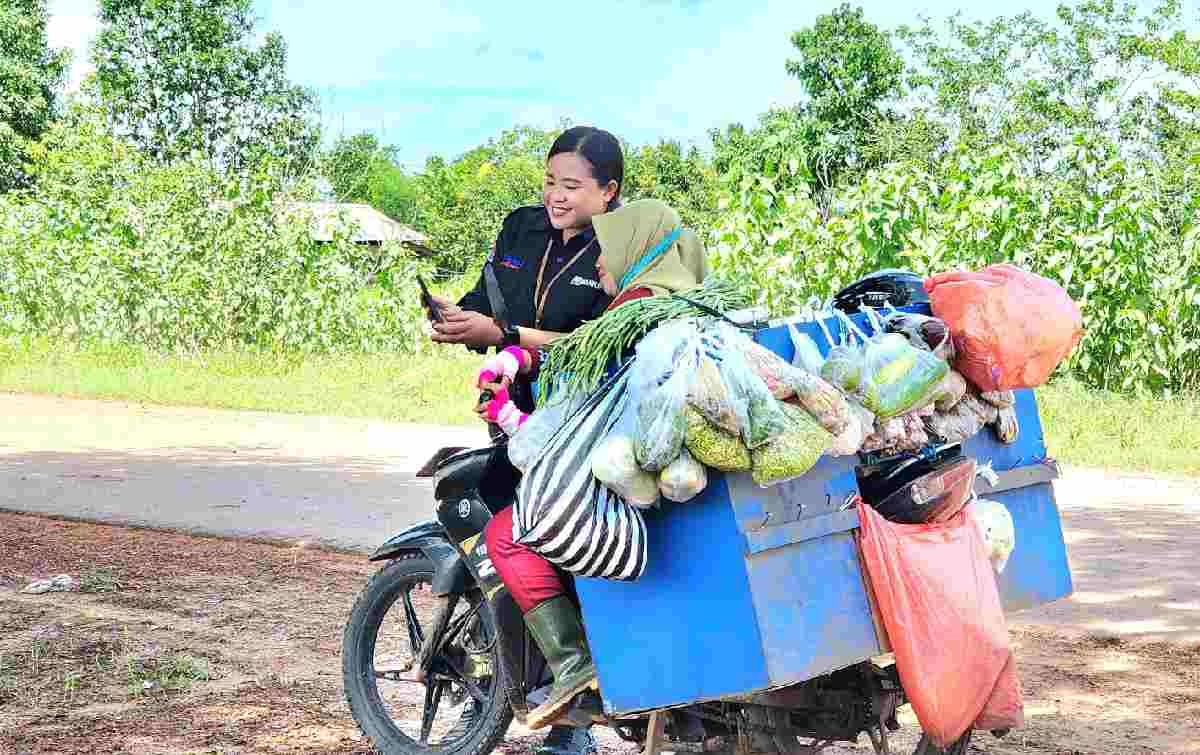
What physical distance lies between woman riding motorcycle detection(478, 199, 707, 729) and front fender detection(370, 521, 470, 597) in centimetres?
36

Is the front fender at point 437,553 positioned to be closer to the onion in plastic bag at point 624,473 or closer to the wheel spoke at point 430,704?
the wheel spoke at point 430,704

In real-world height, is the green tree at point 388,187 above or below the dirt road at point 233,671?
above

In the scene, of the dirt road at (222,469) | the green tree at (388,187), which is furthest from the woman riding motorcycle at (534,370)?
the green tree at (388,187)

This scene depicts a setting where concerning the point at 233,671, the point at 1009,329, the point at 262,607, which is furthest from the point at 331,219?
the point at 1009,329

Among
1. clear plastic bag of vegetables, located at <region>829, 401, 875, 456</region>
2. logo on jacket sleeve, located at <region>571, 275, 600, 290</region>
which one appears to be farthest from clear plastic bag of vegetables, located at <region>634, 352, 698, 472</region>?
logo on jacket sleeve, located at <region>571, 275, 600, 290</region>

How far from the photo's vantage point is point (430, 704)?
492 centimetres

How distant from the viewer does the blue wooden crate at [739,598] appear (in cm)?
353

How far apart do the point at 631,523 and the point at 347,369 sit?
15136 mm

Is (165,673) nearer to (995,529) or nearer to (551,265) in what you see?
(551,265)

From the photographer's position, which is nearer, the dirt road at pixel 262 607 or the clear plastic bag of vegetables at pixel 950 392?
the clear plastic bag of vegetables at pixel 950 392

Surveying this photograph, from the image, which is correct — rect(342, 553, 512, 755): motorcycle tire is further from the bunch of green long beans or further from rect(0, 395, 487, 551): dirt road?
rect(0, 395, 487, 551): dirt road

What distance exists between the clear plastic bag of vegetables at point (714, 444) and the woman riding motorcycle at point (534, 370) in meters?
0.66

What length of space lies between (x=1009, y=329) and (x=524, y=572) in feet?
4.76

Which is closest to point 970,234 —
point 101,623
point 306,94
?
point 101,623
